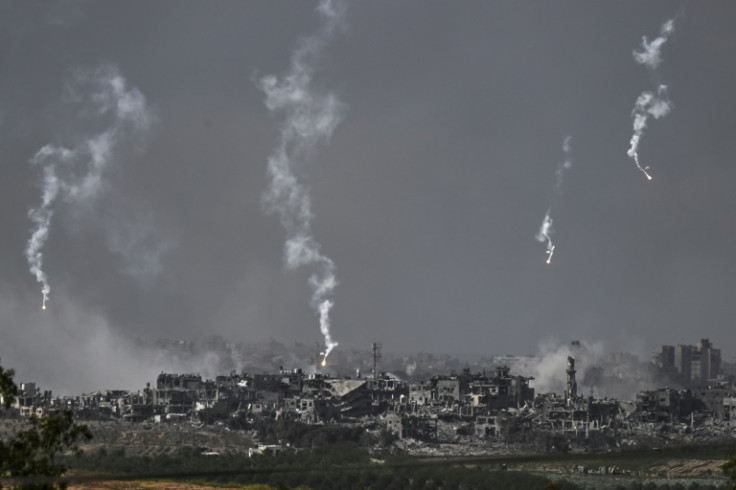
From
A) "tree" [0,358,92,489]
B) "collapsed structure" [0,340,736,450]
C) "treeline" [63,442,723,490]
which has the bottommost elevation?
"treeline" [63,442,723,490]

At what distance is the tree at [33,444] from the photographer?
29.6 metres

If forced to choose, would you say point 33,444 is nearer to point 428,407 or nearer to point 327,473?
point 327,473

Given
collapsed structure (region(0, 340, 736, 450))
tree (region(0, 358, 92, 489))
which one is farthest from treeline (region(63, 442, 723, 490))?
tree (region(0, 358, 92, 489))

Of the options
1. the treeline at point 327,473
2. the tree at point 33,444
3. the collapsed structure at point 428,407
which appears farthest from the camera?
the collapsed structure at point 428,407

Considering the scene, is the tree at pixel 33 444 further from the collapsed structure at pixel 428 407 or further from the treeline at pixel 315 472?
the collapsed structure at pixel 428 407

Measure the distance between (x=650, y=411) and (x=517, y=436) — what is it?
2035 centimetres

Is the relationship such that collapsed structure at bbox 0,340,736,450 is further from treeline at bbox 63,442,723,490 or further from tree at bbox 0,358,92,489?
tree at bbox 0,358,92,489

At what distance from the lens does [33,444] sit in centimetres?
3047

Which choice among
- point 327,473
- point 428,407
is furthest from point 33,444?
point 428,407

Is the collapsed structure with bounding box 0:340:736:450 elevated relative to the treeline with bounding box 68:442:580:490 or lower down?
elevated

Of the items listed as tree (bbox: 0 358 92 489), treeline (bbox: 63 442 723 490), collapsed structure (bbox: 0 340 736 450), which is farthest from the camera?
collapsed structure (bbox: 0 340 736 450)

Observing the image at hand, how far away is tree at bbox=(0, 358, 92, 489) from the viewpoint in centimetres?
2959

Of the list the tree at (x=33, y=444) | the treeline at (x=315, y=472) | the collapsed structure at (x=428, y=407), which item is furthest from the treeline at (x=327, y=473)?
the tree at (x=33, y=444)

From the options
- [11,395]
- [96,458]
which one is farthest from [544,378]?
[11,395]
